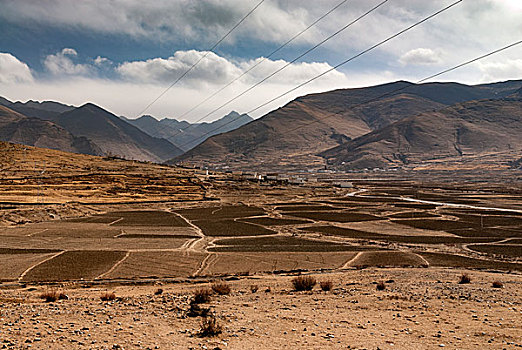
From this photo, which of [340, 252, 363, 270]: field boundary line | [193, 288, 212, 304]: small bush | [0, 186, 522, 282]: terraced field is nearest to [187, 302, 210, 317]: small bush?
[193, 288, 212, 304]: small bush

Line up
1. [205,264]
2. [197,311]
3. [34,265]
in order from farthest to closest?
[205,264] → [34,265] → [197,311]

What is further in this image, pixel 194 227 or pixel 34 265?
pixel 194 227

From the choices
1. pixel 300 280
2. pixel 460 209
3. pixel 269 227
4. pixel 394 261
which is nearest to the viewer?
pixel 300 280

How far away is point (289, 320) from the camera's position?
15289mm

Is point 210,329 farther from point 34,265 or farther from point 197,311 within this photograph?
point 34,265

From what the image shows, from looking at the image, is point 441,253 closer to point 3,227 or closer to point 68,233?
point 68,233

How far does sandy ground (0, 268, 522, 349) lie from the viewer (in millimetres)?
12367

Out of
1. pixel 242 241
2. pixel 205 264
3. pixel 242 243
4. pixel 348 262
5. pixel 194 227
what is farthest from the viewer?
pixel 194 227

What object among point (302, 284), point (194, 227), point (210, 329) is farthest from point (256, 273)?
point (194, 227)

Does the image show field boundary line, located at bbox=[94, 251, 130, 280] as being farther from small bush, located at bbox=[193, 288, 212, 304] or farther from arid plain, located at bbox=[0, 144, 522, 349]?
small bush, located at bbox=[193, 288, 212, 304]

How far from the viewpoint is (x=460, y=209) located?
302ft

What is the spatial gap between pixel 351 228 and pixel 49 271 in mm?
43920

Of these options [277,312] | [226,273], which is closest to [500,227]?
[226,273]

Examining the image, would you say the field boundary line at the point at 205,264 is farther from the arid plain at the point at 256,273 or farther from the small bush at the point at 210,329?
the small bush at the point at 210,329
